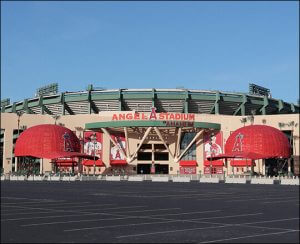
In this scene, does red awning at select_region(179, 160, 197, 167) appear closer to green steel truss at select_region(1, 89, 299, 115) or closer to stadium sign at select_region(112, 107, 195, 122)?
stadium sign at select_region(112, 107, 195, 122)

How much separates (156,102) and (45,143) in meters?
31.3

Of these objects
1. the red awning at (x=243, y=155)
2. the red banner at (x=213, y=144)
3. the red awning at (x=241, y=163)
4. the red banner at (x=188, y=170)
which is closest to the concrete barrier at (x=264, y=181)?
the red awning at (x=243, y=155)

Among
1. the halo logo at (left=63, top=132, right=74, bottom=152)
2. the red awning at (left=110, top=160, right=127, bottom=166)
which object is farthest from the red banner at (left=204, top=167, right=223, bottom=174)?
the halo logo at (left=63, top=132, right=74, bottom=152)

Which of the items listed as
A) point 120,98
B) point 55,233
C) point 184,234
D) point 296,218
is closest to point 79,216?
point 55,233

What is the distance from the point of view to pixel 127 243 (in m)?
11.6

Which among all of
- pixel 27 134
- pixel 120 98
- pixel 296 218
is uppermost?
pixel 120 98

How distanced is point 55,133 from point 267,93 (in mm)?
78182

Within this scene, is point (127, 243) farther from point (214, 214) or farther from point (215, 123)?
point (215, 123)

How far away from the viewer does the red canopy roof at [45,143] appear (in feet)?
Result: 323

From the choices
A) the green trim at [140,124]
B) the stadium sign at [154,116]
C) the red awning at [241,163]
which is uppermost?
the stadium sign at [154,116]

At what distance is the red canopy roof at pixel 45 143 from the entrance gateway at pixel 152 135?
321 inches

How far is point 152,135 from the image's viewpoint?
10944 cm

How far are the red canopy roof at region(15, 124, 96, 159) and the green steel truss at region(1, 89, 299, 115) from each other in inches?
694

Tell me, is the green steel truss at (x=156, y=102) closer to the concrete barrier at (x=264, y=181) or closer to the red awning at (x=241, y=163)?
the red awning at (x=241, y=163)
